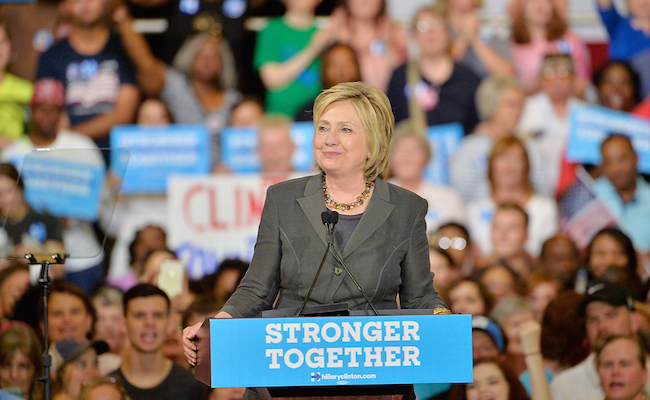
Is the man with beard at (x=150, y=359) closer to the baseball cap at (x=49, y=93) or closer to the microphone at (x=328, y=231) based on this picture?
the microphone at (x=328, y=231)

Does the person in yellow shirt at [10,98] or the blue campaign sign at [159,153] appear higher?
the person in yellow shirt at [10,98]

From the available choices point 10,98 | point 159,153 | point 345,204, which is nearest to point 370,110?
point 345,204

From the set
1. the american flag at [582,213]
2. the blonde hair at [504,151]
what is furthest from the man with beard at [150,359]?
the american flag at [582,213]

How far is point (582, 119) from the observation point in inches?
241

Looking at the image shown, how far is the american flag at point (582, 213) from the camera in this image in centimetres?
608

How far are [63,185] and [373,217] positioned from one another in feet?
7.23

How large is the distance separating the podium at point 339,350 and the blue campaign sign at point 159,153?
447cm

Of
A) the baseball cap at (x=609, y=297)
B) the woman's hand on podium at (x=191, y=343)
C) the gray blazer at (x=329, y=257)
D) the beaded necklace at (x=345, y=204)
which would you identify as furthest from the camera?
the baseball cap at (x=609, y=297)

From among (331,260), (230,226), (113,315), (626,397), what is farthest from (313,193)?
(230,226)

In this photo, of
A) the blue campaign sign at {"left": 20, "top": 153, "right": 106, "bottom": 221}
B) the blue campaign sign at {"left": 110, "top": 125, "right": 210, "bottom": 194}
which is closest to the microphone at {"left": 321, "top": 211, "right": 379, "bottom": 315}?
the blue campaign sign at {"left": 20, "top": 153, "right": 106, "bottom": 221}

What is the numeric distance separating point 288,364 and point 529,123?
4.90 metres

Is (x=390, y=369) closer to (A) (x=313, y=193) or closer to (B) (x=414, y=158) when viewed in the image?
(A) (x=313, y=193)

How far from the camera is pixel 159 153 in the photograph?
612 cm

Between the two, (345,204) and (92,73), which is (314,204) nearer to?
(345,204)
